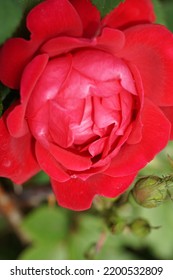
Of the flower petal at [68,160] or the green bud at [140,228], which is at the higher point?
the flower petal at [68,160]

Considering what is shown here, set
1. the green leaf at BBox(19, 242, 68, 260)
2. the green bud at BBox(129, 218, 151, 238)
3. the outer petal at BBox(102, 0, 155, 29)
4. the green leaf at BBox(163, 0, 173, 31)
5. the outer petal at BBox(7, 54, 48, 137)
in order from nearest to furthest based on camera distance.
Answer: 1. the outer petal at BBox(7, 54, 48, 137)
2. the outer petal at BBox(102, 0, 155, 29)
3. the green bud at BBox(129, 218, 151, 238)
4. the green leaf at BBox(163, 0, 173, 31)
5. the green leaf at BBox(19, 242, 68, 260)

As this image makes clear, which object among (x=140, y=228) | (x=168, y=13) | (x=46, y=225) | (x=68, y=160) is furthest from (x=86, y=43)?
(x=46, y=225)

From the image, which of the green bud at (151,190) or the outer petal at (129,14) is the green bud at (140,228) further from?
the outer petal at (129,14)

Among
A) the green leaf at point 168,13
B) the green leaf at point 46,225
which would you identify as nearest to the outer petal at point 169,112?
the green leaf at point 168,13

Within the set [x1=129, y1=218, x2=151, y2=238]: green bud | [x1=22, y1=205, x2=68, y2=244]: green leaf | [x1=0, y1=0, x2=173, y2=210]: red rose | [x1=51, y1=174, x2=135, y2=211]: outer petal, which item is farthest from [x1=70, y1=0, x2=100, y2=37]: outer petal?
[x1=22, y1=205, x2=68, y2=244]: green leaf

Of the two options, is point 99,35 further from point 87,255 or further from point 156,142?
point 87,255

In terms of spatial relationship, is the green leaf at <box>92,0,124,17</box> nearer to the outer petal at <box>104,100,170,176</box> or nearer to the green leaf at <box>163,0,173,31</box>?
the outer petal at <box>104,100,170,176</box>
